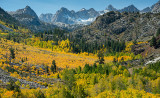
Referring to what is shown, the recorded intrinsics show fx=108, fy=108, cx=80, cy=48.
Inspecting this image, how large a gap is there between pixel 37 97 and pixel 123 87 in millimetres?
40269

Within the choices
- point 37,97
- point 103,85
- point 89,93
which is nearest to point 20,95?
point 37,97

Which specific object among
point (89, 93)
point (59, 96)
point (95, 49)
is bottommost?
point (89, 93)

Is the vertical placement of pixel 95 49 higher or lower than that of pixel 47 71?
higher

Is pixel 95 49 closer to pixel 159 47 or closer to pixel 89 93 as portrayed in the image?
pixel 159 47

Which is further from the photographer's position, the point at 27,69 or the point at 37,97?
the point at 27,69

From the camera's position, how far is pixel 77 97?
41875 millimetres

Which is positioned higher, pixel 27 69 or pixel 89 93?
pixel 27 69

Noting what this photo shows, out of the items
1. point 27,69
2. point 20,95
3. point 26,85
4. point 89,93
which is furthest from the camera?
point 27,69

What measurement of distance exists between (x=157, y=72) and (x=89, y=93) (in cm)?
4829

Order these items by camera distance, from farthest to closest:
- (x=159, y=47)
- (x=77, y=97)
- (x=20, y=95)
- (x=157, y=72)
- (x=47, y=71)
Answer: (x=159, y=47), (x=47, y=71), (x=157, y=72), (x=77, y=97), (x=20, y=95)

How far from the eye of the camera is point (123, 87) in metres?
54.0

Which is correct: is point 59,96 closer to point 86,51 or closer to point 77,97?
point 77,97

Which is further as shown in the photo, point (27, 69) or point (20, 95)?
point (27, 69)

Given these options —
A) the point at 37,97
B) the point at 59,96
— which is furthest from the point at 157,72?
the point at 37,97
